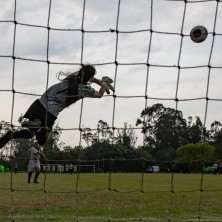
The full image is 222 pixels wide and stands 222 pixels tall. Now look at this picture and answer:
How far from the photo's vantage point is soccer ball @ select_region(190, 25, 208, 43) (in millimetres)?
5945

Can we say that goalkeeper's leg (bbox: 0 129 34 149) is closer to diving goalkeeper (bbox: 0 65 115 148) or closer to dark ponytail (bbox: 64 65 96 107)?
diving goalkeeper (bbox: 0 65 115 148)

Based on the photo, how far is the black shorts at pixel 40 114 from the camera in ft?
19.2

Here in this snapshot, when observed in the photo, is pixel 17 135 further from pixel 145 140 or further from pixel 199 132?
pixel 199 132

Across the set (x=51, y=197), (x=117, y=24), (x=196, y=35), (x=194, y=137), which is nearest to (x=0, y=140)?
(x=117, y=24)

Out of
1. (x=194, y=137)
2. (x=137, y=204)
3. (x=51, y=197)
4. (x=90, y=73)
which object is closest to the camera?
(x=90, y=73)

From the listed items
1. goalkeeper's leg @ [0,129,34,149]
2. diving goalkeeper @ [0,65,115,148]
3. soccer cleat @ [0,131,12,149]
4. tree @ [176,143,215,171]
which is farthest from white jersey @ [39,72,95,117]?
tree @ [176,143,215,171]

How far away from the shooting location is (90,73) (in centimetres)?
582

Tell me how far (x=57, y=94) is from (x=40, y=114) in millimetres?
274

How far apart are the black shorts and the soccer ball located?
1.73 m

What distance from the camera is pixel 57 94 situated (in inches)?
231

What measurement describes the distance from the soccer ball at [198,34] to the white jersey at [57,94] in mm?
1226

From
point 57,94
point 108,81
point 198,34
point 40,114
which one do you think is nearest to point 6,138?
point 40,114

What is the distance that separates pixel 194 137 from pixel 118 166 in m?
9.79

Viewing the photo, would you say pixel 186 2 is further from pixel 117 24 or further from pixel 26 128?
pixel 26 128
